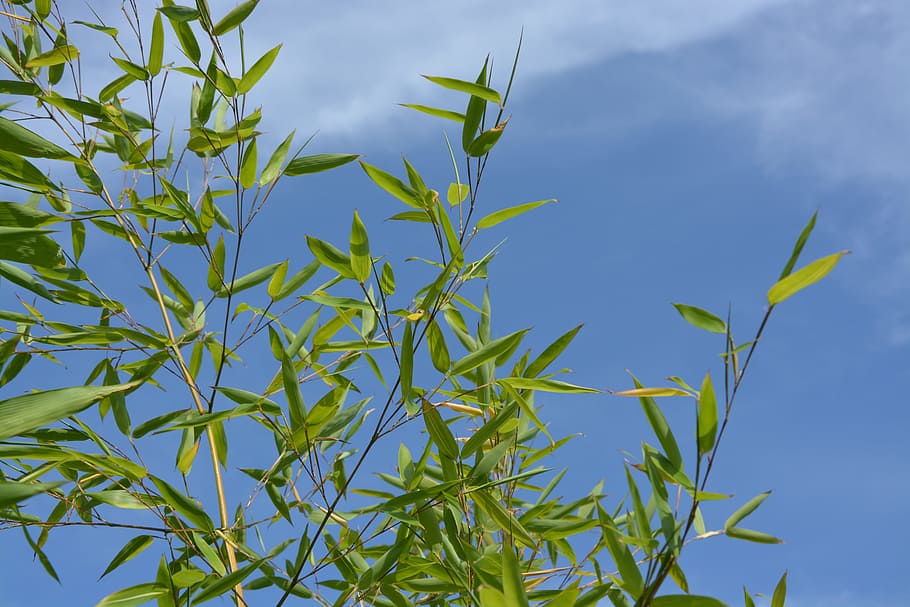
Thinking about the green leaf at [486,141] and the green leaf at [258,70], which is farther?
the green leaf at [258,70]

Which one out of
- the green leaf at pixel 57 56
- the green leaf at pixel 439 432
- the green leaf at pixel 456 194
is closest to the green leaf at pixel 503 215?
the green leaf at pixel 456 194

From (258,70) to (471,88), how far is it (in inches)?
22.1

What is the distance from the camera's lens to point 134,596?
1.63m

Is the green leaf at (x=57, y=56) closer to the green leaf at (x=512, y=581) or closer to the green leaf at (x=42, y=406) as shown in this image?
the green leaf at (x=42, y=406)

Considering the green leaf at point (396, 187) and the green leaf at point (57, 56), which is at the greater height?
the green leaf at point (57, 56)

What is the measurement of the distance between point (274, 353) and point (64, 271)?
61 centimetres

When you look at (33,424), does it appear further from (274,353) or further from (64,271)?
(64,271)

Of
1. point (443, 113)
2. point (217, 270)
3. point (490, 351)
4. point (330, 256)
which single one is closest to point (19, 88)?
point (217, 270)

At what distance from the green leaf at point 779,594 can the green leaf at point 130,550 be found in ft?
4.60

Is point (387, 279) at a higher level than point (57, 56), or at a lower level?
lower

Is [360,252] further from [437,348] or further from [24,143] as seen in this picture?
[24,143]

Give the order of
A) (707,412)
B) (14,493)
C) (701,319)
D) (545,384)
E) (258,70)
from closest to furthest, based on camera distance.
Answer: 1. (14,493)
2. (707,412)
3. (701,319)
4. (545,384)
5. (258,70)

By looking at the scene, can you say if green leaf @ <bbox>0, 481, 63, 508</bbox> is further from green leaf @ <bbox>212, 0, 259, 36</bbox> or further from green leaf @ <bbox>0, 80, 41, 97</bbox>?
green leaf @ <bbox>0, 80, 41, 97</bbox>

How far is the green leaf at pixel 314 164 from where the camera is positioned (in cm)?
186
